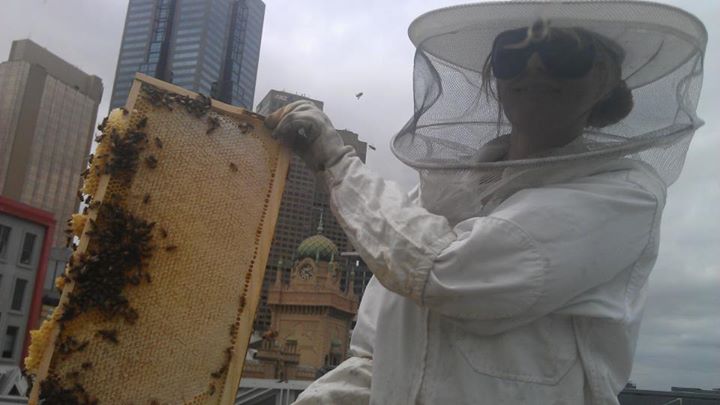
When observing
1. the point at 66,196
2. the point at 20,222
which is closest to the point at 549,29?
the point at 20,222

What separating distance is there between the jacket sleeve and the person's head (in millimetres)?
250

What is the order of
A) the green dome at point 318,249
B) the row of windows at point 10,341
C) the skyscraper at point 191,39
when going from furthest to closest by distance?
the green dome at point 318,249 → the skyscraper at point 191,39 → the row of windows at point 10,341

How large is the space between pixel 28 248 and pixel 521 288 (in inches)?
1168

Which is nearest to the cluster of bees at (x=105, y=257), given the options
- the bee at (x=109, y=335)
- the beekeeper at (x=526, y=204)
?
the bee at (x=109, y=335)

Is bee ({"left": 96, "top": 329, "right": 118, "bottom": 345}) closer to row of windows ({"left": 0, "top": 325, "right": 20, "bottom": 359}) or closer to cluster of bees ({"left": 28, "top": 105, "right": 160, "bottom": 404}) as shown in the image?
cluster of bees ({"left": 28, "top": 105, "right": 160, "bottom": 404})

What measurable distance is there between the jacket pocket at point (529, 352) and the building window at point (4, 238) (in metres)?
28.5

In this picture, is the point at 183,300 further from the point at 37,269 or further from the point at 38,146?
the point at 38,146

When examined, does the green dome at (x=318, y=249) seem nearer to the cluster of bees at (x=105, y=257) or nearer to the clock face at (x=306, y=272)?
the clock face at (x=306, y=272)

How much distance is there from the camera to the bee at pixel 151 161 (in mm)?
2326

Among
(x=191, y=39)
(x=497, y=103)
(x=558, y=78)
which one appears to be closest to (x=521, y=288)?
(x=558, y=78)

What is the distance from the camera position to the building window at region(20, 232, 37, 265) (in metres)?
27.1

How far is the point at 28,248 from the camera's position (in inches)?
1080

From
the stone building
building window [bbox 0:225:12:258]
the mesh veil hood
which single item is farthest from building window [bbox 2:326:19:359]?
the stone building

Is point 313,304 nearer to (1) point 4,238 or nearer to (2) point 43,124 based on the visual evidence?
(2) point 43,124
